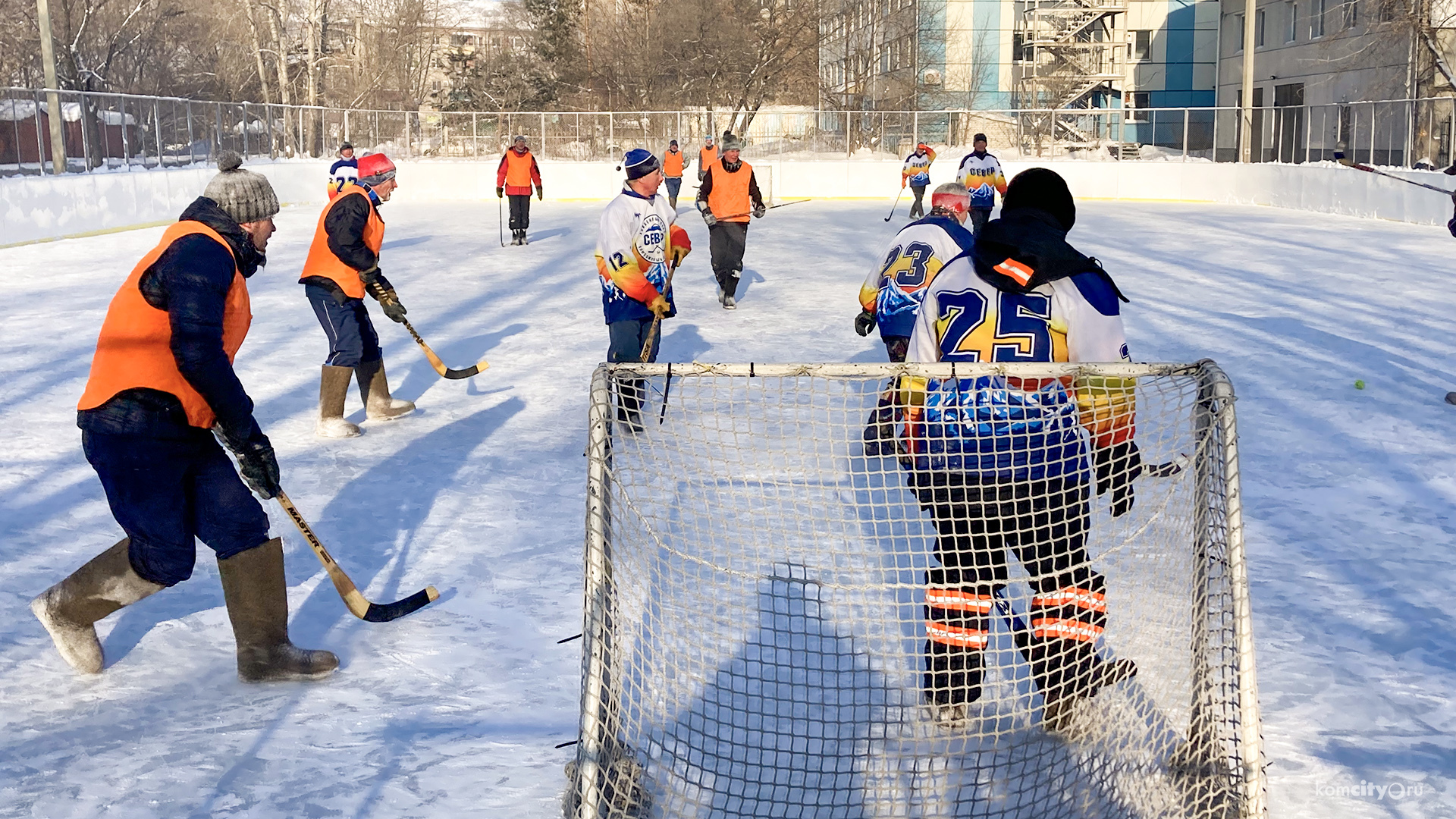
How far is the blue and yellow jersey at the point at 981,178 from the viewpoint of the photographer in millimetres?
13047

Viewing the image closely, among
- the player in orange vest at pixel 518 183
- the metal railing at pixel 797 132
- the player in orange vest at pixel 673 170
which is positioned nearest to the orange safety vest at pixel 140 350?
the player in orange vest at pixel 518 183

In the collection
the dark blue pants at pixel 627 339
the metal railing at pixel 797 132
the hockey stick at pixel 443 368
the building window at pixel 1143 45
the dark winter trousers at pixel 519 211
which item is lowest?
the hockey stick at pixel 443 368

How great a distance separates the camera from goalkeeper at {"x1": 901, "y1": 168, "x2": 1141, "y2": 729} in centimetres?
297

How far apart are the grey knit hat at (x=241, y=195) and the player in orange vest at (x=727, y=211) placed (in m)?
7.30

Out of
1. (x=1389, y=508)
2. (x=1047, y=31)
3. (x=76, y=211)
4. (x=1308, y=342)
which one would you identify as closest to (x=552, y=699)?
(x=1389, y=508)

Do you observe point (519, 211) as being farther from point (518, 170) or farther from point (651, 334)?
point (651, 334)

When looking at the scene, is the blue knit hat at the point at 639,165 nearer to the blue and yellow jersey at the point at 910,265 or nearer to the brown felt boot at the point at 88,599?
the blue and yellow jersey at the point at 910,265

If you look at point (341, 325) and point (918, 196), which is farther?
point (918, 196)

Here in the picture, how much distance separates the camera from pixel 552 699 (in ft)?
11.6

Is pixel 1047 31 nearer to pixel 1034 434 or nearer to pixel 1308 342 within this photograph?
pixel 1308 342

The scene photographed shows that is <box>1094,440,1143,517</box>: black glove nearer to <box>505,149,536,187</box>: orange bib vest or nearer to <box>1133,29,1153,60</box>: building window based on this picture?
<box>505,149,536,187</box>: orange bib vest

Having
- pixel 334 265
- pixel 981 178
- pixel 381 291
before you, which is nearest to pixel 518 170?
pixel 981 178

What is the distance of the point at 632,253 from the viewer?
6348mm

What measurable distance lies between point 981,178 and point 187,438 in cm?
1153
